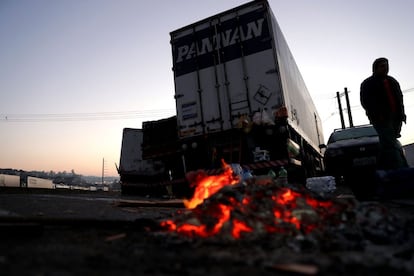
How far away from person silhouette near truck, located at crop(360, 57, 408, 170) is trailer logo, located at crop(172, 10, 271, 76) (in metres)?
2.96

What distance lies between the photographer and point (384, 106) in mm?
5672

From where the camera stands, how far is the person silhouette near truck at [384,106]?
5.55 m

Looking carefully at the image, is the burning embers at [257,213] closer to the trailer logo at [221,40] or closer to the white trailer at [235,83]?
the white trailer at [235,83]

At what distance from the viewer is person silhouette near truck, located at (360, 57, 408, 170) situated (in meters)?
5.55

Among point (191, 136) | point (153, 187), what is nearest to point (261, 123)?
point (191, 136)

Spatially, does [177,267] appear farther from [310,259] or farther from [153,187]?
[153,187]

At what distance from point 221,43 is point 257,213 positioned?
629 centimetres

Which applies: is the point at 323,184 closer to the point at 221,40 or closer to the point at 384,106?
the point at 384,106

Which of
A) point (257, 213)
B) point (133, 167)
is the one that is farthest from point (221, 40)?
point (133, 167)

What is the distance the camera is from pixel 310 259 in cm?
226

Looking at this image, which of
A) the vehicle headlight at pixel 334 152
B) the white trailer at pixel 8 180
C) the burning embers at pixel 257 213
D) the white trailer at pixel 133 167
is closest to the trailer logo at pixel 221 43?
the vehicle headlight at pixel 334 152

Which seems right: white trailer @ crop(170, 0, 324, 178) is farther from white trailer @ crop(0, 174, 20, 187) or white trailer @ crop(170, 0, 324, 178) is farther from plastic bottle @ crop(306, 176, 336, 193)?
white trailer @ crop(0, 174, 20, 187)

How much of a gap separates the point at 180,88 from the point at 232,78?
168 cm

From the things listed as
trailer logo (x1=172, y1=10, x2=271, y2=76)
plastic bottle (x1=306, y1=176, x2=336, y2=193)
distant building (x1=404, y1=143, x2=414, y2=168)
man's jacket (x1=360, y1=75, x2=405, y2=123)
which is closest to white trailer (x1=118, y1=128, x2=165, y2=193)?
trailer logo (x1=172, y1=10, x2=271, y2=76)
